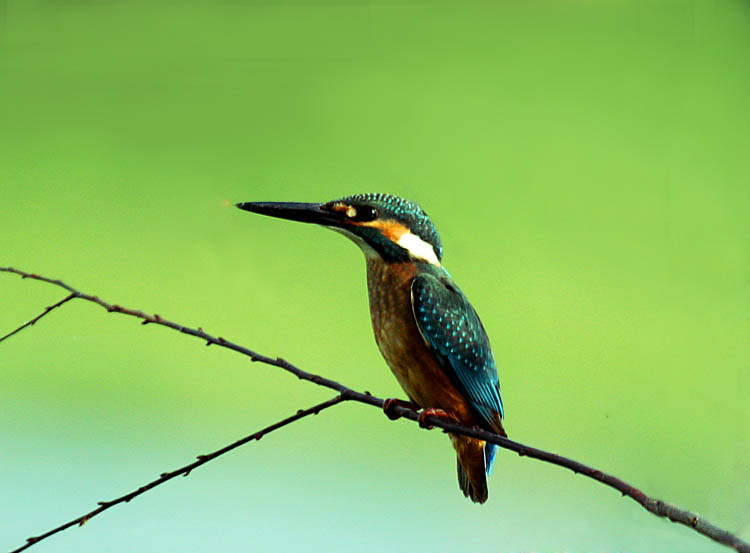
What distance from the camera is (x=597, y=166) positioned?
5.18ft

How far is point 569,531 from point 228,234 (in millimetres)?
841

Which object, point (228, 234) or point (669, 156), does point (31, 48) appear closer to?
point (228, 234)

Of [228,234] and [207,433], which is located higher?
[228,234]

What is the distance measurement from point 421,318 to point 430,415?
131 millimetres

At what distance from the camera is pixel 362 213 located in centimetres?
108

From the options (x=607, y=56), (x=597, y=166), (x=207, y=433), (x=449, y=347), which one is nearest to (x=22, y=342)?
(x=207, y=433)

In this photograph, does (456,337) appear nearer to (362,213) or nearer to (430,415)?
(430,415)

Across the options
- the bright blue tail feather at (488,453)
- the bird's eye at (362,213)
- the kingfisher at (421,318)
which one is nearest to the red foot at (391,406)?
the kingfisher at (421,318)

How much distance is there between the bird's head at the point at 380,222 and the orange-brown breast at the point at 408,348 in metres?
0.02

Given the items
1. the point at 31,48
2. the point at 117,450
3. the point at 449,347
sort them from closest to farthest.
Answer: the point at 449,347 → the point at 117,450 → the point at 31,48

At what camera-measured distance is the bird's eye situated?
3.54ft

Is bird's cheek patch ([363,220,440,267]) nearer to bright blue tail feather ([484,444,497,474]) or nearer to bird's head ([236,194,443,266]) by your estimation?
bird's head ([236,194,443,266])

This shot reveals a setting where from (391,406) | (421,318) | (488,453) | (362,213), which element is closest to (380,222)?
(362,213)

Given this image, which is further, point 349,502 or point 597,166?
point 597,166
